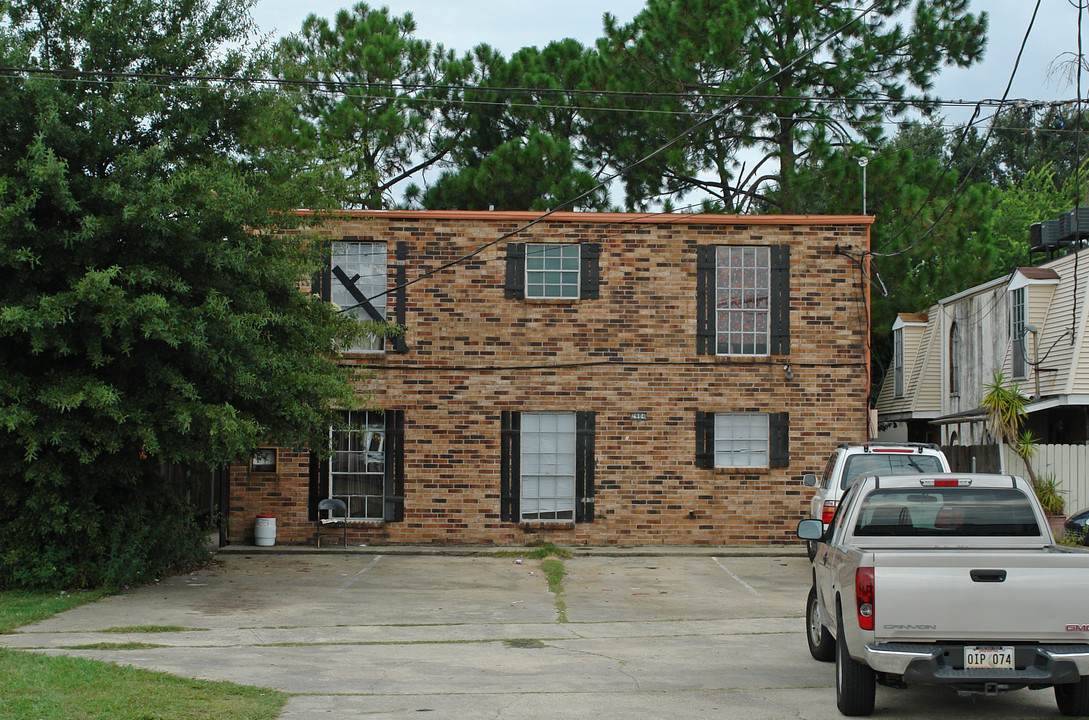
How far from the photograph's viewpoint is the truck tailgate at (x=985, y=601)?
7.14 meters

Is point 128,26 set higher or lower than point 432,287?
higher

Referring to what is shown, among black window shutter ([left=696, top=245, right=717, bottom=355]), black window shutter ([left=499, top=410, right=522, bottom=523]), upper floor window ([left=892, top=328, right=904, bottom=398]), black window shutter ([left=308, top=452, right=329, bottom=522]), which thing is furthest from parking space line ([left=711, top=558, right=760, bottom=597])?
upper floor window ([left=892, top=328, right=904, bottom=398])

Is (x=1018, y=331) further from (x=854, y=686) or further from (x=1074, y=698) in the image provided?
(x=854, y=686)

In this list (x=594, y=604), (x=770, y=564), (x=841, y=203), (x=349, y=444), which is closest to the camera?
(x=594, y=604)

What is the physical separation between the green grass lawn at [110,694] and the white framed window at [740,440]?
12.7m

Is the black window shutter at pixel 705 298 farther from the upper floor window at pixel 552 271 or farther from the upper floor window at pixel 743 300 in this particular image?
the upper floor window at pixel 552 271

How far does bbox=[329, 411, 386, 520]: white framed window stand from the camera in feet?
65.1

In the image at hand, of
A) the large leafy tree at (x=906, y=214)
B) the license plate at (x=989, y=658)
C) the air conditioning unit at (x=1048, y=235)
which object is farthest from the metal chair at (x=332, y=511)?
the air conditioning unit at (x=1048, y=235)

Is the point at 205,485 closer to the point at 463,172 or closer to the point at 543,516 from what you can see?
the point at 543,516

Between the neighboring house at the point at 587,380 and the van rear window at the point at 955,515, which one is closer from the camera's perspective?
the van rear window at the point at 955,515

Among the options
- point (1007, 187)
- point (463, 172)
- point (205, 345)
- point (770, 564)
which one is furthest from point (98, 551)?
point (1007, 187)

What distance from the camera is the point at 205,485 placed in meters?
20.9

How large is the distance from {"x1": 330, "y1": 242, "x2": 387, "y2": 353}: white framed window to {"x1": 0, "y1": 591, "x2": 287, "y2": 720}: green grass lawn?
1075 cm

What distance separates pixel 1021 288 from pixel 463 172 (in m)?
13.8
